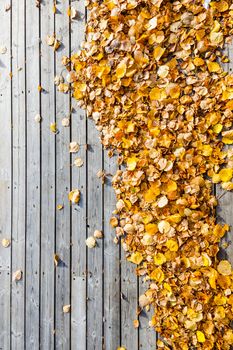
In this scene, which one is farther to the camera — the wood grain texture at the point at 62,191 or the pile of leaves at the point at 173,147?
the wood grain texture at the point at 62,191

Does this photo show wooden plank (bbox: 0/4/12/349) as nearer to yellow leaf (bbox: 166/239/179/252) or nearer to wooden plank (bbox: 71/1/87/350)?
wooden plank (bbox: 71/1/87/350)

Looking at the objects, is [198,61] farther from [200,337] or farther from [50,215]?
[200,337]

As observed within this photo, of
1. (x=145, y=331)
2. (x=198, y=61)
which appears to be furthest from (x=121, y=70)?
(x=145, y=331)

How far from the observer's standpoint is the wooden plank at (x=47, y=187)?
81.5 inches

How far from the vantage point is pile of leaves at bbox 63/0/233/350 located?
5.50 ft

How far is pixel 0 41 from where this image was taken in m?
2.29

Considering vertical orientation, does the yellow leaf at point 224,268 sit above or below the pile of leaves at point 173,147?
below

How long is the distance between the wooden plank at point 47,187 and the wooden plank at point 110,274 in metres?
0.31

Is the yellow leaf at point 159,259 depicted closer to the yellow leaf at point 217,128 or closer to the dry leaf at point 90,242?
the dry leaf at point 90,242

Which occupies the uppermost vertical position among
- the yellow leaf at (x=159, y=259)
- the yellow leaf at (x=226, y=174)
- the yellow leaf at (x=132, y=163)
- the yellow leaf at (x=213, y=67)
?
the yellow leaf at (x=213, y=67)

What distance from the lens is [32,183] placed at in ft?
7.06

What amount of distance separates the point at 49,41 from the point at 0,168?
0.75 meters

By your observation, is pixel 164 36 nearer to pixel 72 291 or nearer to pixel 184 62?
pixel 184 62

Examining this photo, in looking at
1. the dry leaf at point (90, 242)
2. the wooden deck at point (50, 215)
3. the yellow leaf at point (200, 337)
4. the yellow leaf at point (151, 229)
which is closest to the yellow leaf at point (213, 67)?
the wooden deck at point (50, 215)
